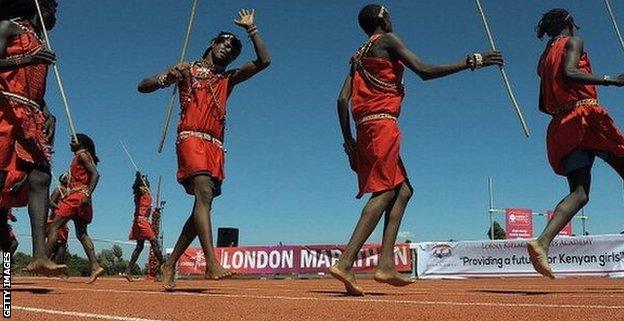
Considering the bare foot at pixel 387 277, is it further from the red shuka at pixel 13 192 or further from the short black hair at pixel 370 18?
the red shuka at pixel 13 192

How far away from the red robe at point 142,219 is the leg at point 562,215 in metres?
9.85

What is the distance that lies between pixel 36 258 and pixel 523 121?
13.2 feet

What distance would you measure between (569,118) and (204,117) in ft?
10.1

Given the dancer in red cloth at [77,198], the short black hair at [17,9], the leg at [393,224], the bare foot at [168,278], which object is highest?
the short black hair at [17,9]

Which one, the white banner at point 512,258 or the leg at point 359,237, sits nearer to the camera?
the leg at point 359,237

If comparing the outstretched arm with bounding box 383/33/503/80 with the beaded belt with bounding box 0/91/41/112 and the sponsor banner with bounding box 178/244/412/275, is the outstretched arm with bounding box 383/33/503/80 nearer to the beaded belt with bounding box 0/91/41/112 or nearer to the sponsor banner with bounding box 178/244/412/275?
the beaded belt with bounding box 0/91/41/112

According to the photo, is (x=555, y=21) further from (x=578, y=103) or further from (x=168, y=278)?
(x=168, y=278)

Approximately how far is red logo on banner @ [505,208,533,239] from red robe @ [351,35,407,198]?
41289mm

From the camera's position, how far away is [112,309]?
3285mm

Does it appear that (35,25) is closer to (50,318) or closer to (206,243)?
(206,243)

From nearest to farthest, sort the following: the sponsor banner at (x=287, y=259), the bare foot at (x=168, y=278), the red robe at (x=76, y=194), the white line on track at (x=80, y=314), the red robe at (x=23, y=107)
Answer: the white line on track at (x=80, y=314), the red robe at (x=23, y=107), the bare foot at (x=168, y=278), the red robe at (x=76, y=194), the sponsor banner at (x=287, y=259)

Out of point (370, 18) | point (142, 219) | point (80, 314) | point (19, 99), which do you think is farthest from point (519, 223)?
point (80, 314)

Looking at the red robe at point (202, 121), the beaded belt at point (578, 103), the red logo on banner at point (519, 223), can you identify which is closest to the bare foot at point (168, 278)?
the red robe at point (202, 121)

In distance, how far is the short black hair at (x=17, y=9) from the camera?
5.04m
